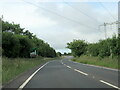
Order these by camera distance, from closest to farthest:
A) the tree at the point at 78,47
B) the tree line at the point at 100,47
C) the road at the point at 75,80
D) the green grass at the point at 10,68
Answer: the road at the point at 75,80 → the green grass at the point at 10,68 → the tree line at the point at 100,47 → the tree at the point at 78,47

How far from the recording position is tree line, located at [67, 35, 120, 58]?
42406 mm

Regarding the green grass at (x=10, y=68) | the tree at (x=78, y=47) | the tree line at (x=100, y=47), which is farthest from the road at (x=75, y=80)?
the tree at (x=78, y=47)

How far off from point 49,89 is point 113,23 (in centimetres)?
3689

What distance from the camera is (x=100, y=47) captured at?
55.7 m

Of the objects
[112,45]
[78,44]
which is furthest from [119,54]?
[78,44]

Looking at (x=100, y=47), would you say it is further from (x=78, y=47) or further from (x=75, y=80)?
(x=78, y=47)

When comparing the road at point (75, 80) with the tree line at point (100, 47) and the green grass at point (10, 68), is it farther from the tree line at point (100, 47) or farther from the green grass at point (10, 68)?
the tree line at point (100, 47)

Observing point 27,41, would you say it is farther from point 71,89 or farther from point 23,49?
point 71,89

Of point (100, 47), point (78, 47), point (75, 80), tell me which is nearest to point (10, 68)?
point (75, 80)

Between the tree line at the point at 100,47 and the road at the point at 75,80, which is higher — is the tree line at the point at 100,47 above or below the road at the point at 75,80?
above

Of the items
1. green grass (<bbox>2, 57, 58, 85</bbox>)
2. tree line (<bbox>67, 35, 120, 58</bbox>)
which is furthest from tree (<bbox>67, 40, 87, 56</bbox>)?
green grass (<bbox>2, 57, 58, 85</bbox>)

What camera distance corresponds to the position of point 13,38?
182 feet

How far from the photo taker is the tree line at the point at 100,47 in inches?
1670

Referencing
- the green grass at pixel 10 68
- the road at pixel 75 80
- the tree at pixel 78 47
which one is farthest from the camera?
the tree at pixel 78 47
